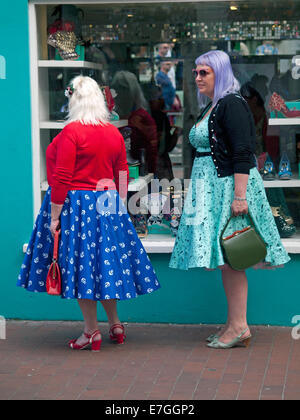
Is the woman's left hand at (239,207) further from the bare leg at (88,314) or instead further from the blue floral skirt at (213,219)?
the bare leg at (88,314)

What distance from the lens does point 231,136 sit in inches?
211

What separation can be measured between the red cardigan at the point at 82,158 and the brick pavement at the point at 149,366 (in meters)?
1.13

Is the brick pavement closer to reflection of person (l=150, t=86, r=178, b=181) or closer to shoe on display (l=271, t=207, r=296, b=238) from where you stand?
shoe on display (l=271, t=207, r=296, b=238)

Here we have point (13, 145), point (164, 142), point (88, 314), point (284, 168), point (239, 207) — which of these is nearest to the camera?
point (239, 207)

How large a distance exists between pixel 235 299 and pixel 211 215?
637mm

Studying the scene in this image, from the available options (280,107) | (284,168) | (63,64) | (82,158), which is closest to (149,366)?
(82,158)

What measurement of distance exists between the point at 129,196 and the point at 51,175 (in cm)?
119

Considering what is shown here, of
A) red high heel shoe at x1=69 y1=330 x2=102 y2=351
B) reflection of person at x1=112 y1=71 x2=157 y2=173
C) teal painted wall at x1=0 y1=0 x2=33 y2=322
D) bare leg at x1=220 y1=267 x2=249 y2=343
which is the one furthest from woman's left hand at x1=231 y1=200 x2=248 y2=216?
teal painted wall at x1=0 y1=0 x2=33 y2=322

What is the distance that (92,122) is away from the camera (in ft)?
17.8

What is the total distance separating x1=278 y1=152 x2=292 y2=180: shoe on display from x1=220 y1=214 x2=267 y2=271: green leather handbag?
1.21 m

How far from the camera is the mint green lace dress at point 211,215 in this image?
548cm

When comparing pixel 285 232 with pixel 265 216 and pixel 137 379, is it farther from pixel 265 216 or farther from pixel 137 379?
pixel 137 379

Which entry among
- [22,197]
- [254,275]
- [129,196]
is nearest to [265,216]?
[254,275]

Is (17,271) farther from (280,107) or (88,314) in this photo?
(280,107)
